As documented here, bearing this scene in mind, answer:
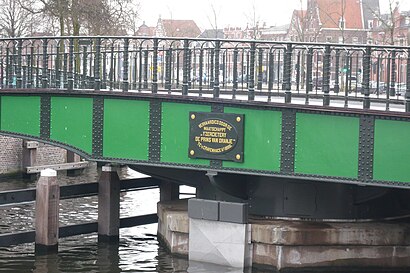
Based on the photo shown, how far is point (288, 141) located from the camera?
18.4 m

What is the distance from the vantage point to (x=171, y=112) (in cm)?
1983

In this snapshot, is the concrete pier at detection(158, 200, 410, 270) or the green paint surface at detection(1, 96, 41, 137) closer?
the concrete pier at detection(158, 200, 410, 270)

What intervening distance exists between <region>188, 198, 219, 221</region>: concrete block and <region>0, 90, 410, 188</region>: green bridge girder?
776 mm

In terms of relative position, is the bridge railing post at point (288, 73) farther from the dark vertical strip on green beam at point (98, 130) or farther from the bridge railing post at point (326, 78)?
the dark vertical strip on green beam at point (98, 130)

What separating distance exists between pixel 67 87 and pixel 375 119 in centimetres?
721

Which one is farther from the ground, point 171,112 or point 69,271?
point 171,112

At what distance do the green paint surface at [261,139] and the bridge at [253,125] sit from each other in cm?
2

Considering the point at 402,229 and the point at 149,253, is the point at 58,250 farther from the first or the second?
the point at 402,229

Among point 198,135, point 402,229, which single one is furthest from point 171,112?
point 402,229

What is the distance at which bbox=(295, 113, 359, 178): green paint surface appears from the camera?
17688mm

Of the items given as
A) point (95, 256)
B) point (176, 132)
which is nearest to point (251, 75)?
point (176, 132)

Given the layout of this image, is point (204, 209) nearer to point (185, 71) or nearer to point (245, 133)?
point (245, 133)

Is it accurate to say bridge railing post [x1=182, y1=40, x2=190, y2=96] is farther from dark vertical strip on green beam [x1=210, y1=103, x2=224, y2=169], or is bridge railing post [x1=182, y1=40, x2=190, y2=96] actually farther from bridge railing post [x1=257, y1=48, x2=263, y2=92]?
bridge railing post [x1=257, y1=48, x2=263, y2=92]

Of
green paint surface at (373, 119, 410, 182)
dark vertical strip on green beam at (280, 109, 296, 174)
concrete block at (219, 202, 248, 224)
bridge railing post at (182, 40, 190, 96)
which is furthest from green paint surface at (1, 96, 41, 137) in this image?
green paint surface at (373, 119, 410, 182)
